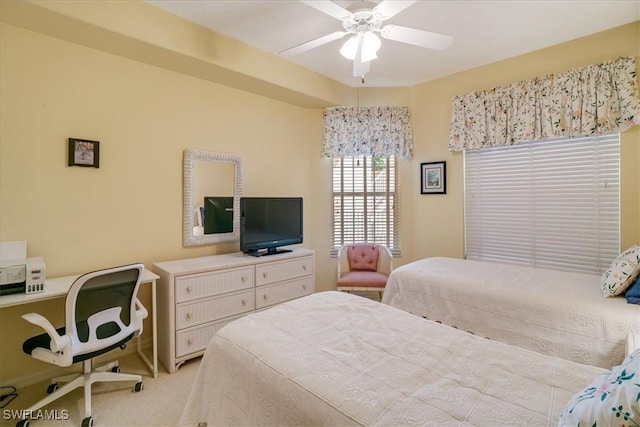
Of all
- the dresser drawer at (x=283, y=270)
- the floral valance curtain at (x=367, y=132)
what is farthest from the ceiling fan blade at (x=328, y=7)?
the dresser drawer at (x=283, y=270)

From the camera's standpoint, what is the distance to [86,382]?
199cm

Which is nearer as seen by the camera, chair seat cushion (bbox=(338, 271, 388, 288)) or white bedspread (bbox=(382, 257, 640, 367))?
white bedspread (bbox=(382, 257, 640, 367))

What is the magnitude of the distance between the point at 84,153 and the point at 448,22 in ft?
10.5

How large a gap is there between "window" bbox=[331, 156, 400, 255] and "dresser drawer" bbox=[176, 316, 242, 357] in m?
2.01

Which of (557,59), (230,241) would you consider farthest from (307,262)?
(557,59)

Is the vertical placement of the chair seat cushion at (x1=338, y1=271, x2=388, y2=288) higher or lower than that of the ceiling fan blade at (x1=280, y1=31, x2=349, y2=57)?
lower

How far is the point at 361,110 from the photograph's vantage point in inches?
163

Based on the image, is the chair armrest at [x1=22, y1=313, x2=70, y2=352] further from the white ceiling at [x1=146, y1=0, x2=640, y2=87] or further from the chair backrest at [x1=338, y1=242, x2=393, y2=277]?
the chair backrest at [x1=338, y1=242, x2=393, y2=277]

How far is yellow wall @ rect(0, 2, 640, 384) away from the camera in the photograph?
2.21 metres

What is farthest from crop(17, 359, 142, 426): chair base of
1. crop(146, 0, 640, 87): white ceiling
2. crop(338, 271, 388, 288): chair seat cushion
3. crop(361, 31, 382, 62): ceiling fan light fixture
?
crop(361, 31, 382, 62): ceiling fan light fixture

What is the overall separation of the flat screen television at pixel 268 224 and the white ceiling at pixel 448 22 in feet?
5.20

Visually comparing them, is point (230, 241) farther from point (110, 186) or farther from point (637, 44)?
point (637, 44)

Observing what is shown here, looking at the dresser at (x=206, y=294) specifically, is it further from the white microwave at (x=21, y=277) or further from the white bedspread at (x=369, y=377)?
the white bedspread at (x=369, y=377)

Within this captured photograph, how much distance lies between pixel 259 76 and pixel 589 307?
130 inches
